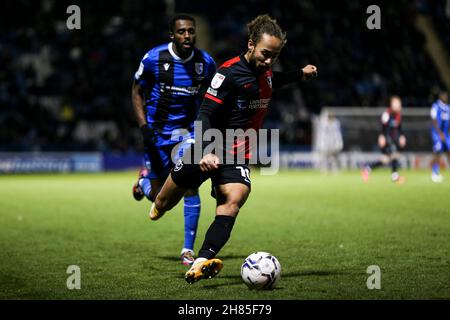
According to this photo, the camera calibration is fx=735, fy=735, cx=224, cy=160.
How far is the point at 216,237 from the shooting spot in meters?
5.94

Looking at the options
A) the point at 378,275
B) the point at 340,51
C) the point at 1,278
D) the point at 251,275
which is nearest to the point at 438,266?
the point at 378,275

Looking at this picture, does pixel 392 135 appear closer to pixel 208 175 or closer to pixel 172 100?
pixel 172 100

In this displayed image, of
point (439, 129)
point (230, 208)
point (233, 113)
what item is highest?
point (439, 129)

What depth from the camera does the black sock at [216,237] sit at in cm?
584

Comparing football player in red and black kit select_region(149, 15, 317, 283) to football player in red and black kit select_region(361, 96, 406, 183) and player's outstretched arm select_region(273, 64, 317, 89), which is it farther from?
football player in red and black kit select_region(361, 96, 406, 183)

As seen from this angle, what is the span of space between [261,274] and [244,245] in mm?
2917

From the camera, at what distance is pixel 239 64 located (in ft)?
19.9

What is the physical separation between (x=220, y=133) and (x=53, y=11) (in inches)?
1110

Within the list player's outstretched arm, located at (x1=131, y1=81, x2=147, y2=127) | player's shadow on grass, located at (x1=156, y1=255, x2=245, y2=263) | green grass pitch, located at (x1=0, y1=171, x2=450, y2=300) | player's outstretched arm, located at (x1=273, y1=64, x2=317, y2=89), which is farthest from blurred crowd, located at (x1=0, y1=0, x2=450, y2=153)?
player's outstretched arm, located at (x1=273, y1=64, x2=317, y2=89)

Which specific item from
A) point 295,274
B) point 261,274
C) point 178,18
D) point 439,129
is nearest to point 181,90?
point 178,18

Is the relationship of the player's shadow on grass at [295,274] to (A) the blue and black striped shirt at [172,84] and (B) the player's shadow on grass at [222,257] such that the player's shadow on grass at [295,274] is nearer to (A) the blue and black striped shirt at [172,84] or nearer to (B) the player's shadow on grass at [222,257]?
(B) the player's shadow on grass at [222,257]

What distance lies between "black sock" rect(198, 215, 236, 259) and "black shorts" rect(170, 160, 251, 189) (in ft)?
1.06

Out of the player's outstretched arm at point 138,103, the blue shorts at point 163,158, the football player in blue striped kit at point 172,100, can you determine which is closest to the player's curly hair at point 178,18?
the football player in blue striped kit at point 172,100
